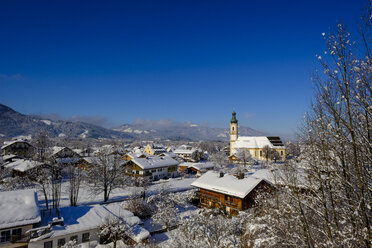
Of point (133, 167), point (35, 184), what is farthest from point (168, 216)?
point (35, 184)

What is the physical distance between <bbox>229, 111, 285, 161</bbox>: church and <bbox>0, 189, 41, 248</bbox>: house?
233ft

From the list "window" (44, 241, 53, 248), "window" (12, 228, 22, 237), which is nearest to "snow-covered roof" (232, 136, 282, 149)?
"window" (44, 241, 53, 248)

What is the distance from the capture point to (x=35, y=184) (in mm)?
39375

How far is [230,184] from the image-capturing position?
29.5 meters

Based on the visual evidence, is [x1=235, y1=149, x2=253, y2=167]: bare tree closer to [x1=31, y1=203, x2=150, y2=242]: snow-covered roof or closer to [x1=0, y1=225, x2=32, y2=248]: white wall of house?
[x1=31, y1=203, x2=150, y2=242]: snow-covered roof

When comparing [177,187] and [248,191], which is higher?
[248,191]

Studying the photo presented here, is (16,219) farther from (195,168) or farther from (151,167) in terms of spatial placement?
(195,168)

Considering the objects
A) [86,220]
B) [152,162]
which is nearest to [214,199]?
[86,220]

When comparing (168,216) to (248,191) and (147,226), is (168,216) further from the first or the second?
Answer: (248,191)

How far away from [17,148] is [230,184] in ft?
264

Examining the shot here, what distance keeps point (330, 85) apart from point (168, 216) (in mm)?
21622

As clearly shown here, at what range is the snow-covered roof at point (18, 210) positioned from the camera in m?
17.5

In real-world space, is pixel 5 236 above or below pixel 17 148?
below

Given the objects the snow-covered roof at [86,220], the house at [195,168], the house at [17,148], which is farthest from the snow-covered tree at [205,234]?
the house at [17,148]
